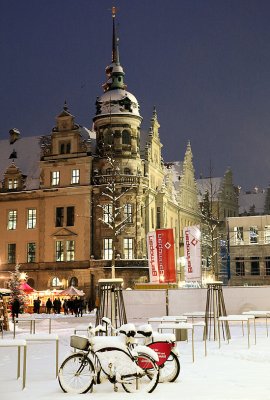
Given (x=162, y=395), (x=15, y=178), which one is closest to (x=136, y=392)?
Answer: (x=162, y=395)

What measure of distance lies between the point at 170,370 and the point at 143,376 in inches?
33.9

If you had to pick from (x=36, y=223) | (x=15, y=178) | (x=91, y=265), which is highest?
(x=15, y=178)

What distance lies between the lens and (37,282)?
57125mm

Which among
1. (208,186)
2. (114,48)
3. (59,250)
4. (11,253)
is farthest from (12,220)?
Result: (208,186)

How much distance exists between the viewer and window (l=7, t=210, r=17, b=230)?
197 ft

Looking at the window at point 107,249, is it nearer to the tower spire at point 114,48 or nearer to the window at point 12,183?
the window at point 12,183

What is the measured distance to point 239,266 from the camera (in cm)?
6159

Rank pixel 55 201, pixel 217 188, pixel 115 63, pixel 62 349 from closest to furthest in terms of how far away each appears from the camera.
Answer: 1. pixel 62 349
2. pixel 55 201
3. pixel 115 63
4. pixel 217 188

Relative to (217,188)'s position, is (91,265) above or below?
below

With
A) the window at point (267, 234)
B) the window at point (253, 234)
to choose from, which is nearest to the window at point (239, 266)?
the window at point (253, 234)

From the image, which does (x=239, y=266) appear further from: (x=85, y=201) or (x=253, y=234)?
(x=85, y=201)

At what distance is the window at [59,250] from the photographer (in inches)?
2245

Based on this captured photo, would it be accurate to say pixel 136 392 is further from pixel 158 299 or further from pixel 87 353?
pixel 158 299

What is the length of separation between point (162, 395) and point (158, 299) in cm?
2135
